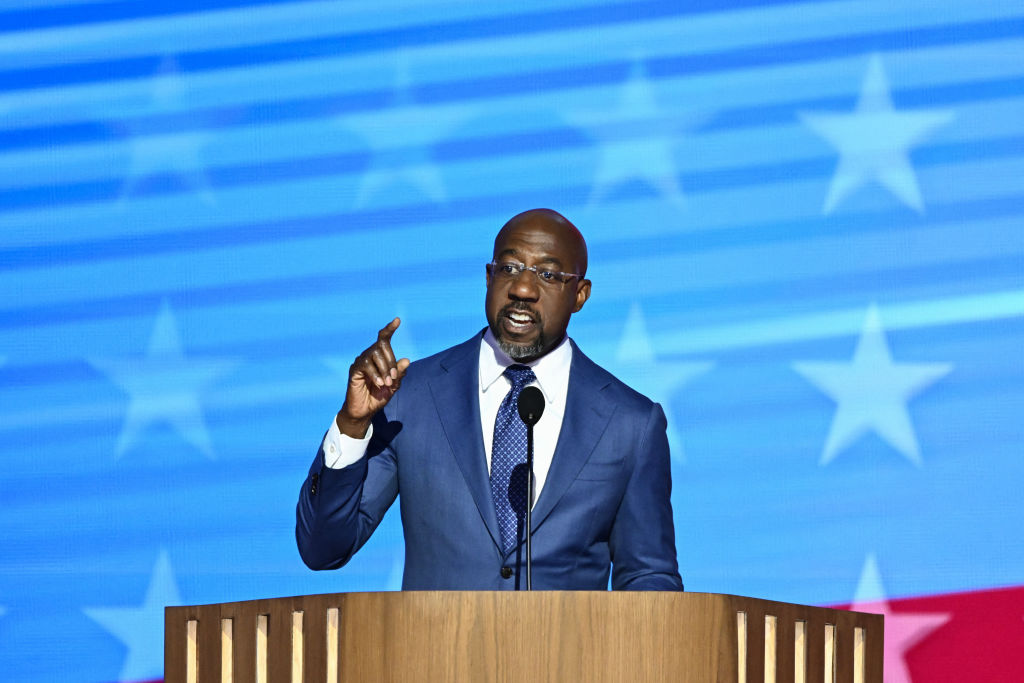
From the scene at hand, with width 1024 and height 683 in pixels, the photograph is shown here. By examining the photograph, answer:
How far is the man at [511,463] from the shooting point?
2.92 meters

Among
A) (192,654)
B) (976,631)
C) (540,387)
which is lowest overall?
(192,654)

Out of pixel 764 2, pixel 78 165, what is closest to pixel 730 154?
pixel 764 2

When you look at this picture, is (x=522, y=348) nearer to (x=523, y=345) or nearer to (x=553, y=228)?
(x=523, y=345)

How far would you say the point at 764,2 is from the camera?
437 centimetres

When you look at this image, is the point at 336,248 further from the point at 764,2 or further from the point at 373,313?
the point at 764,2

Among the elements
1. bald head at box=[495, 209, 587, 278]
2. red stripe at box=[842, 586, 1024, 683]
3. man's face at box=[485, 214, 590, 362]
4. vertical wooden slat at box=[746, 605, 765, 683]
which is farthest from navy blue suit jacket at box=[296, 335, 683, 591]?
red stripe at box=[842, 586, 1024, 683]

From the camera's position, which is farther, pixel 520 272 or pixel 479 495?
pixel 520 272

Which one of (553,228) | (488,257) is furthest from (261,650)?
(488,257)

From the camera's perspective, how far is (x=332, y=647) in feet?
7.88

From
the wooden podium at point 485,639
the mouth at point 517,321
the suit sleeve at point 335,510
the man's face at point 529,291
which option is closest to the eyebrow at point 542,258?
the man's face at point 529,291

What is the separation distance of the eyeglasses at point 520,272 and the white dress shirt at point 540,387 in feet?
0.51

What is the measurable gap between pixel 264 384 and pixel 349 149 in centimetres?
68

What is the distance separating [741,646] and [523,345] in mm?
898

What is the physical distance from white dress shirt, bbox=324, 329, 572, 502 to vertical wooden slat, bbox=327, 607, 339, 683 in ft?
2.19
